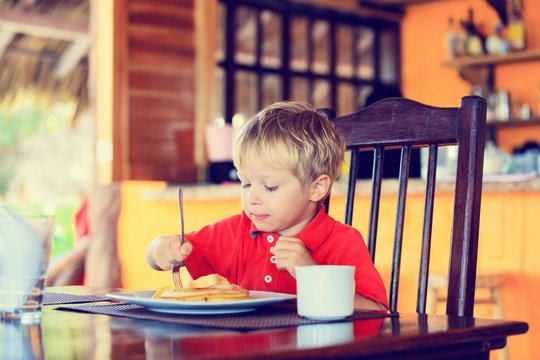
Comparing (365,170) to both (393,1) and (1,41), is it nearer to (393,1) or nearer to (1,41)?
(393,1)

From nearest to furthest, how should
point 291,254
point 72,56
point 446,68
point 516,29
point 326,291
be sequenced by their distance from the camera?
point 326,291, point 291,254, point 516,29, point 446,68, point 72,56

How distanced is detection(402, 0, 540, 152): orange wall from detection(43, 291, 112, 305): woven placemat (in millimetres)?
4380

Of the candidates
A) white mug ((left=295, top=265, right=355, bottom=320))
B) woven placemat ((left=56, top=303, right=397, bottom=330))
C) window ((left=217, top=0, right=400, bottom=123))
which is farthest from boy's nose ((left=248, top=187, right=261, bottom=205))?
window ((left=217, top=0, right=400, bottom=123))

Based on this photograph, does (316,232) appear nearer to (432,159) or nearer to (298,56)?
(432,159)

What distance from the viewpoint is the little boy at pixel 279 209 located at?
1.23m

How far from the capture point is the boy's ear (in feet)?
4.35

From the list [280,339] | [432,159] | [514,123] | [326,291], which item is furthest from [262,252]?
[514,123]

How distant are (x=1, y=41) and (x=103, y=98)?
204cm

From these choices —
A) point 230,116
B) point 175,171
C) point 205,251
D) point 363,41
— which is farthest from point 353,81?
point 205,251

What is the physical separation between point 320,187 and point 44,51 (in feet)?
16.9

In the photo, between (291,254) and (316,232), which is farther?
(316,232)

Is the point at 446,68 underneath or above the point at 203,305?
above

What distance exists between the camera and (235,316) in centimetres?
92

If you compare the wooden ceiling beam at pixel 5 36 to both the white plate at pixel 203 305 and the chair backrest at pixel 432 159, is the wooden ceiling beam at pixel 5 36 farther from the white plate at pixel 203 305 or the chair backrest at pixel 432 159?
the white plate at pixel 203 305
